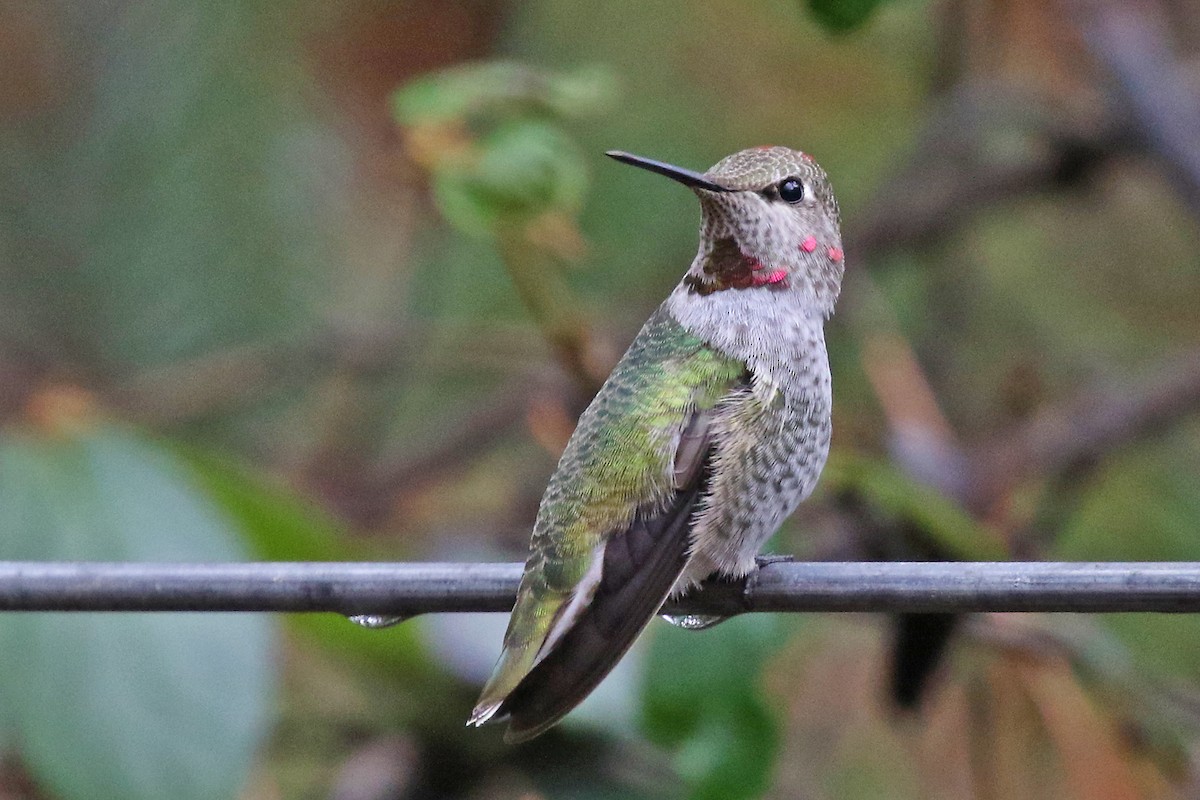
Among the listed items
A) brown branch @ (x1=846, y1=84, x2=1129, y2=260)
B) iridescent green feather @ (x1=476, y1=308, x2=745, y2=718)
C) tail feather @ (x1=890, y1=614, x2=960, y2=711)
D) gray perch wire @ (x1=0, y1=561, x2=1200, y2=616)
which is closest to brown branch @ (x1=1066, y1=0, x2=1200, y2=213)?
brown branch @ (x1=846, y1=84, x2=1129, y2=260)

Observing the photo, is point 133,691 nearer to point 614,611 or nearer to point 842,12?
point 614,611

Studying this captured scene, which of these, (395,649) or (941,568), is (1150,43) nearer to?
(395,649)

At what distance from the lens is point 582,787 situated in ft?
8.96

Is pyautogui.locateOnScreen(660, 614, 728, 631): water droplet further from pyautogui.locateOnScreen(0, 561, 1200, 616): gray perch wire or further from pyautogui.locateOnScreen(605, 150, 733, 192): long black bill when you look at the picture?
pyautogui.locateOnScreen(605, 150, 733, 192): long black bill

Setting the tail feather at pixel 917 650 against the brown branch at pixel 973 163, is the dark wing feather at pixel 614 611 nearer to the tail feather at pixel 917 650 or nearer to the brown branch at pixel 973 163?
the tail feather at pixel 917 650

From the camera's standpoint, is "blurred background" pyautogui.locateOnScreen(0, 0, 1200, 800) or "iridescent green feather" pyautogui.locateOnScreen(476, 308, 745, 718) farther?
"blurred background" pyautogui.locateOnScreen(0, 0, 1200, 800)

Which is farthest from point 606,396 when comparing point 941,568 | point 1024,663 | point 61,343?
point 61,343

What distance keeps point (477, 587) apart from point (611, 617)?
0.28m

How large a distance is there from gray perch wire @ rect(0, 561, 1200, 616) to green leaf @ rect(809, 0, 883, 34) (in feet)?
2.04

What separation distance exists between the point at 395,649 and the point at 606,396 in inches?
38.1

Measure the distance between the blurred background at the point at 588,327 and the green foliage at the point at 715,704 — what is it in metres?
0.44

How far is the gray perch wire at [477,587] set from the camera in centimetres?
129

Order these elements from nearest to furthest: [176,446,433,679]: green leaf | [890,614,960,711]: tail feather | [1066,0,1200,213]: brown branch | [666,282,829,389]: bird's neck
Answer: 1. [666,282,829,389]: bird's neck
2. [890,614,960,711]: tail feather
3. [176,446,433,679]: green leaf
4. [1066,0,1200,213]: brown branch

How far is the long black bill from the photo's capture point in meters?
1.86
